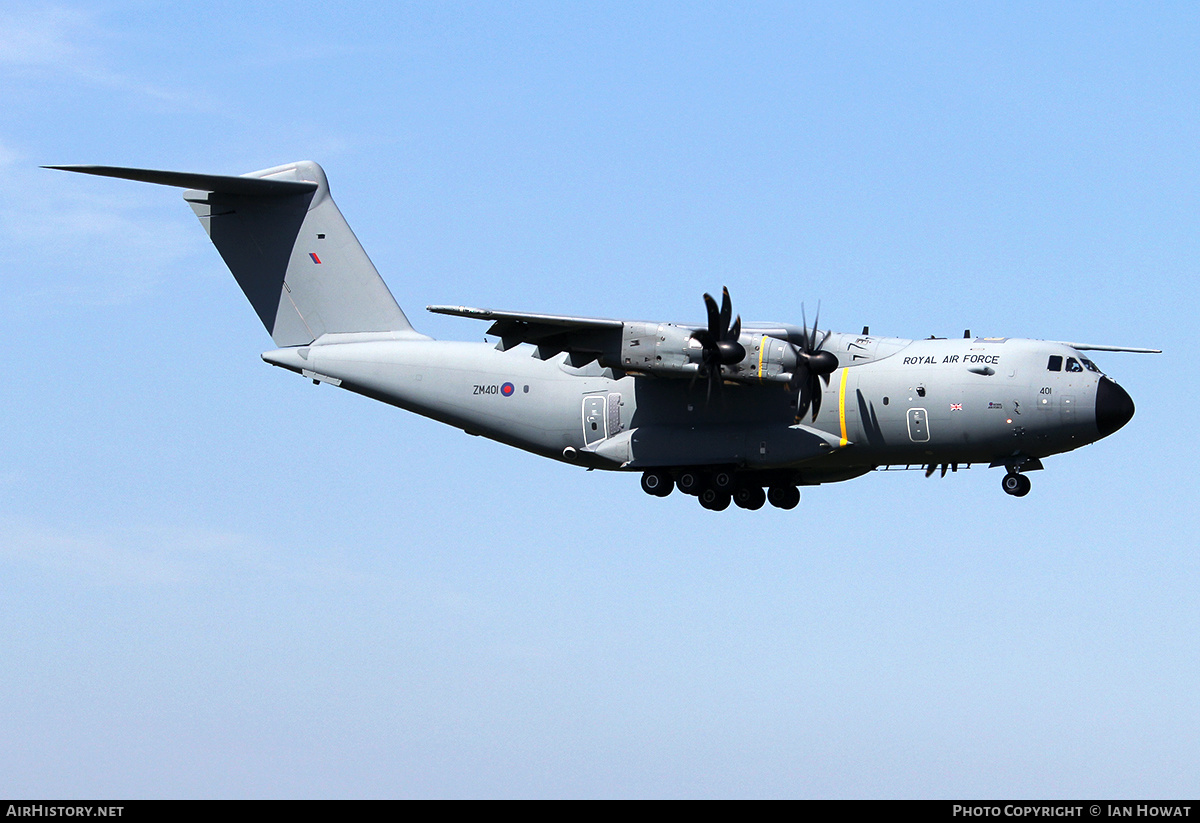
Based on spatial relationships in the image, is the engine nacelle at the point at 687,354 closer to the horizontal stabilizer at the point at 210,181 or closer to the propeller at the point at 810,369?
the propeller at the point at 810,369

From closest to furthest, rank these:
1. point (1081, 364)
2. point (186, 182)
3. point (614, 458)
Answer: point (1081, 364) < point (614, 458) < point (186, 182)

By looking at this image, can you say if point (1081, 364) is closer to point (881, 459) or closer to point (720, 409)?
point (881, 459)

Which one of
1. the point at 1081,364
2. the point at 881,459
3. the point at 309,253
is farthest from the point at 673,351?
the point at 309,253

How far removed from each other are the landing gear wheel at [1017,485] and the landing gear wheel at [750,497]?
A: 447 cm

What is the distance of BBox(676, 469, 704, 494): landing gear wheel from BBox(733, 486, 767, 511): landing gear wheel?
0.89 m

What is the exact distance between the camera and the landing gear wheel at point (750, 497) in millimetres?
28078

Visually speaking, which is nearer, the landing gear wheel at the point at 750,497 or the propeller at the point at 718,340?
the propeller at the point at 718,340

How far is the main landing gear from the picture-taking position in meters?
27.3

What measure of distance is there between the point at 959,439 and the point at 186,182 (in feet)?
50.7

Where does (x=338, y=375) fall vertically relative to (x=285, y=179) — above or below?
below

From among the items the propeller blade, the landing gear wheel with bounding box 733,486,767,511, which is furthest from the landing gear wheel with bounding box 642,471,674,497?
the propeller blade

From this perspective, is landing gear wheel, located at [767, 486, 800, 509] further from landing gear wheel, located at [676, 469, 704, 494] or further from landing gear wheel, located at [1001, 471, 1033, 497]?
landing gear wheel, located at [1001, 471, 1033, 497]

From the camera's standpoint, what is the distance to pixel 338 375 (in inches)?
1182

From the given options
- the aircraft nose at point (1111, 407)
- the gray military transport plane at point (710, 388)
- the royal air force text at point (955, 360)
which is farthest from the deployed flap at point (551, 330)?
the aircraft nose at point (1111, 407)
